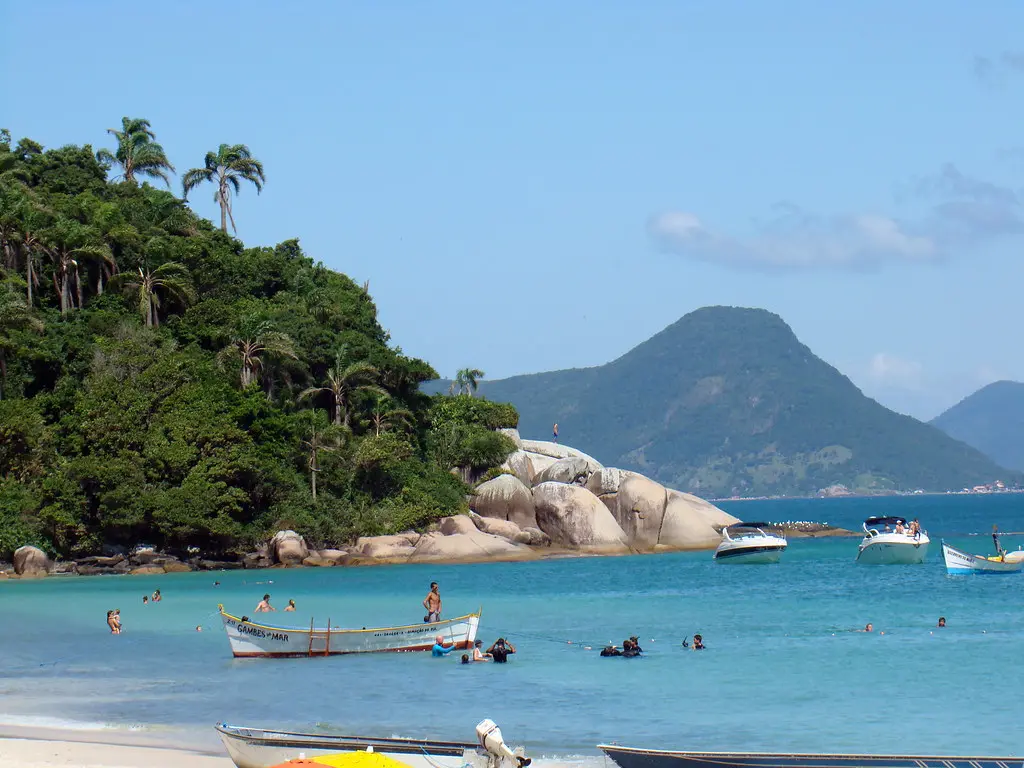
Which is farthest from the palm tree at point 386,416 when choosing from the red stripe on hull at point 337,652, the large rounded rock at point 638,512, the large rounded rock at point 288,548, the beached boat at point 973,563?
the red stripe on hull at point 337,652

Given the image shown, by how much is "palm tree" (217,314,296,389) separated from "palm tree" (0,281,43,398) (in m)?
9.23

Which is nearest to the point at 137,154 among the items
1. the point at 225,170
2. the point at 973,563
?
the point at 225,170

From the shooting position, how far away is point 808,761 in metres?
16.3

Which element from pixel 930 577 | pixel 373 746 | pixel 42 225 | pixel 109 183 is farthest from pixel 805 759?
pixel 109 183

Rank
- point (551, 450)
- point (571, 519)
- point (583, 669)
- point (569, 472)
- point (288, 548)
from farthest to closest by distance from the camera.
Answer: point (551, 450) → point (569, 472) → point (571, 519) → point (288, 548) → point (583, 669)

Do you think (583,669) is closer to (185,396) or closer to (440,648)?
(440,648)

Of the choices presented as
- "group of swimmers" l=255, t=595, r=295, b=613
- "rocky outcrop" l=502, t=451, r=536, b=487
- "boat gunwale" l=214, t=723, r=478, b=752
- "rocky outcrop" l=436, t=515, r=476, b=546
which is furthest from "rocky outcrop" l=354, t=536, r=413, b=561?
"boat gunwale" l=214, t=723, r=478, b=752

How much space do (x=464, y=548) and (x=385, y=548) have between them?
395cm

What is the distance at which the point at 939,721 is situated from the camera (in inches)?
918

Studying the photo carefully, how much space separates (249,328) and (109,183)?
21.1 meters

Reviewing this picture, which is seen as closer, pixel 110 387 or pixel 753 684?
pixel 753 684

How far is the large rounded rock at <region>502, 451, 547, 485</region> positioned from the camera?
7519 cm

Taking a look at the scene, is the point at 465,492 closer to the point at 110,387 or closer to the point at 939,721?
the point at 110,387

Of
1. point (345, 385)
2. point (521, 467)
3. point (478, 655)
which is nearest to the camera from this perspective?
point (478, 655)
